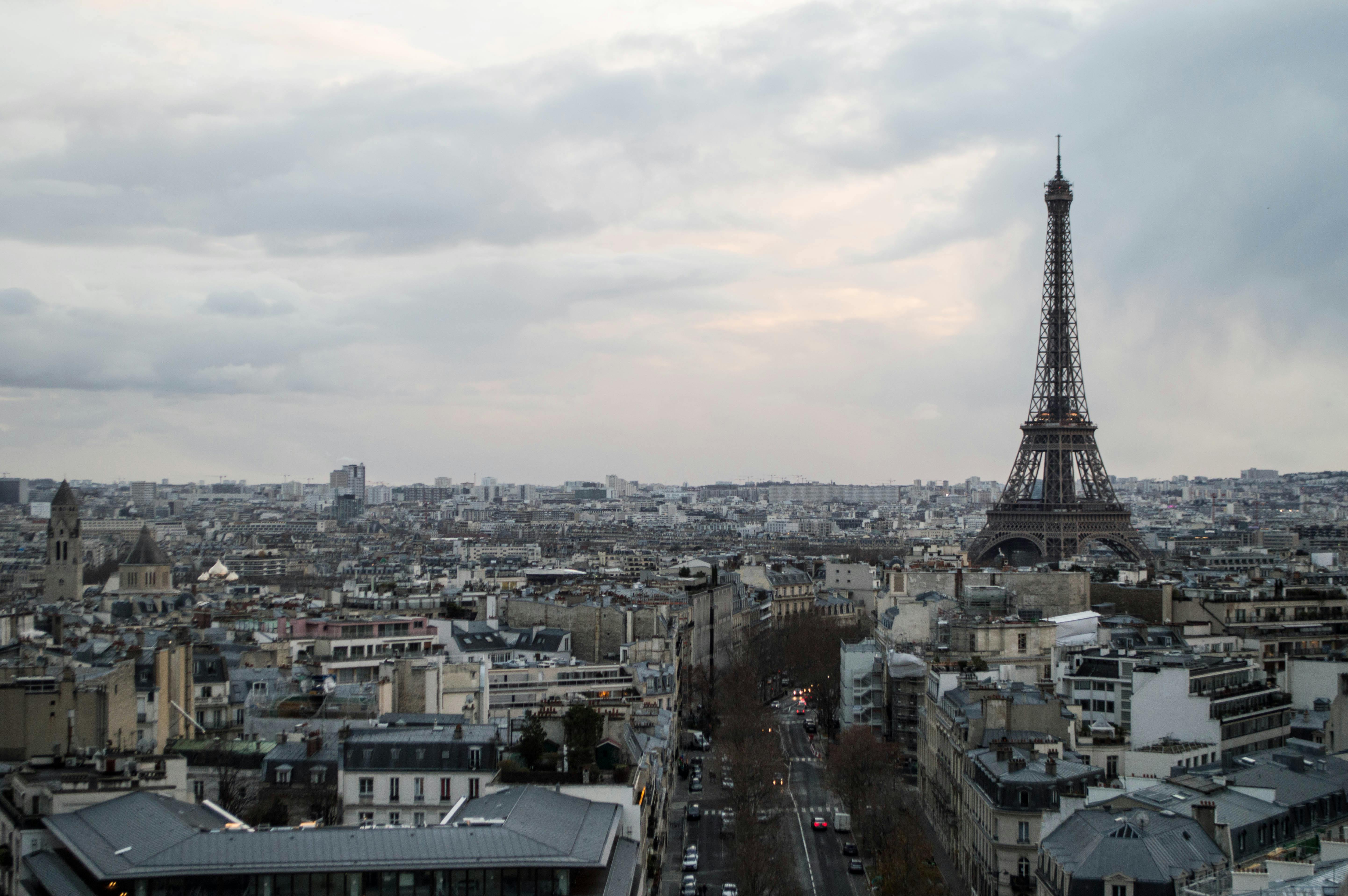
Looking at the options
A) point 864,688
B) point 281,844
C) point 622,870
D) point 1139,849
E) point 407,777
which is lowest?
point 864,688

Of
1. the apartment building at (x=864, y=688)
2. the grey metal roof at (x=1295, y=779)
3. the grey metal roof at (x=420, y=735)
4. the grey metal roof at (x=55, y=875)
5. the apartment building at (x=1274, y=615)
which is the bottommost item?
the apartment building at (x=864, y=688)

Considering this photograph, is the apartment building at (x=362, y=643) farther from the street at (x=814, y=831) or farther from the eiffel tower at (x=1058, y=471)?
the eiffel tower at (x=1058, y=471)

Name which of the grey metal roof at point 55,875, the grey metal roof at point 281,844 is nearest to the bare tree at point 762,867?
the grey metal roof at point 281,844

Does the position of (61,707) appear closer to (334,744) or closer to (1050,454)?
(334,744)

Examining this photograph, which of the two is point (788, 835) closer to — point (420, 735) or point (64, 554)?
point (420, 735)

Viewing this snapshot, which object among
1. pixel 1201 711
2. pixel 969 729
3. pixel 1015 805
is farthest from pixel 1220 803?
pixel 1201 711

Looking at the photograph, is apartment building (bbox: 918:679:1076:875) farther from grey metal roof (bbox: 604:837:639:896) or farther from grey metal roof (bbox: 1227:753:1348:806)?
grey metal roof (bbox: 604:837:639:896)

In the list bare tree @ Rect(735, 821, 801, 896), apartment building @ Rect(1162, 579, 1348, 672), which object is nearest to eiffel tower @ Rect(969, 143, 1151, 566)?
apartment building @ Rect(1162, 579, 1348, 672)
